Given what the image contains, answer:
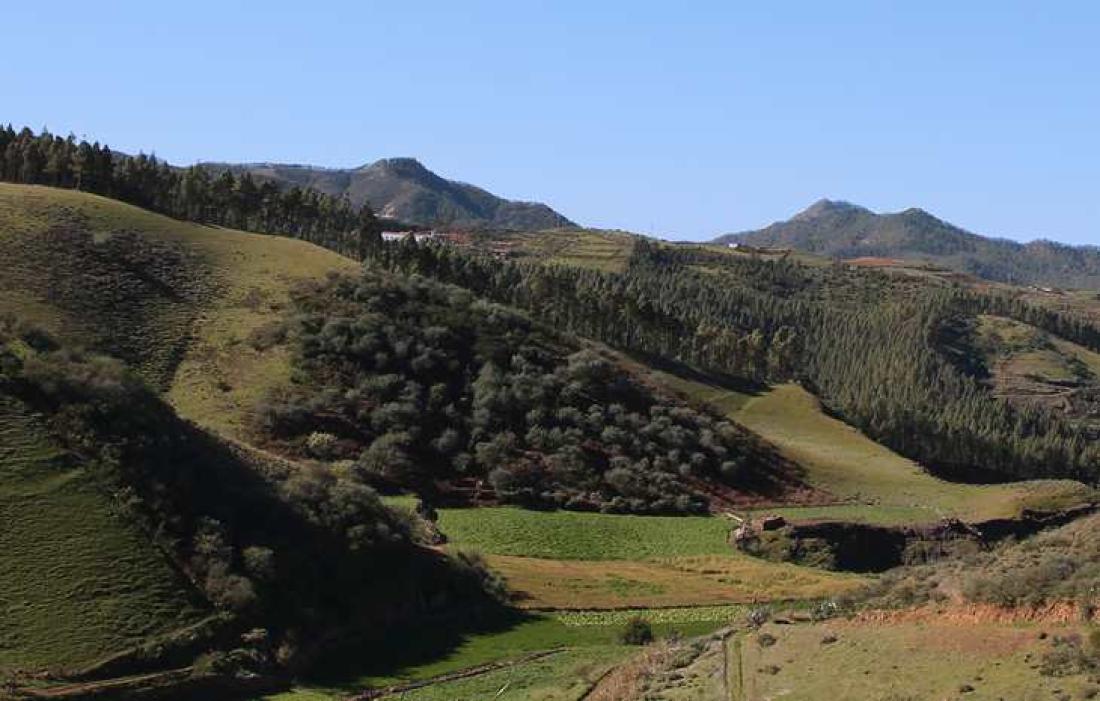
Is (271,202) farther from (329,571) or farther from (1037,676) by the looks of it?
(1037,676)

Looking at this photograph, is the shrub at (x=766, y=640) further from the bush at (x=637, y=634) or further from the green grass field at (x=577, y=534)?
the green grass field at (x=577, y=534)

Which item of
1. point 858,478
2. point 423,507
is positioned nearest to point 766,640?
point 423,507

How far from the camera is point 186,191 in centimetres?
13562

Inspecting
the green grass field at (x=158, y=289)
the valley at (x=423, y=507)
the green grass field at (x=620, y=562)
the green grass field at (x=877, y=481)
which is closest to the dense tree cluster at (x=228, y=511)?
the valley at (x=423, y=507)

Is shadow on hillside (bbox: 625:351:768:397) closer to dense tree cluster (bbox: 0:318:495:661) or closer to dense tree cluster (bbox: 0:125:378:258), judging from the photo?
dense tree cluster (bbox: 0:125:378:258)

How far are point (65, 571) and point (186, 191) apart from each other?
99188 mm

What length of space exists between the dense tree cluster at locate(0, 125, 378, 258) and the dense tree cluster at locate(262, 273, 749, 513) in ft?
116

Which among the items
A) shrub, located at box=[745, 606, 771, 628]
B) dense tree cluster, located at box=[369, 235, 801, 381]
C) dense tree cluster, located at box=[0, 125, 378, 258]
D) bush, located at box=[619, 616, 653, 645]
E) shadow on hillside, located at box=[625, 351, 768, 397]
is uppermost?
dense tree cluster, located at box=[0, 125, 378, 258]

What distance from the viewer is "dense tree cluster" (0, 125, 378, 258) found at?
12300 centimetres

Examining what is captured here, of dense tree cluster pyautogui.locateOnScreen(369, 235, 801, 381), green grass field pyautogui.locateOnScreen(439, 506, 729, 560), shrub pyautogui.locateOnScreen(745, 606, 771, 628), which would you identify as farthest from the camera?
dense tree cluster pyautogui.locateOnScreen(369, 235, 801, 381)

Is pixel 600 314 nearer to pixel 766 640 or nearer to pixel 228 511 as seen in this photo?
pixel 228 511

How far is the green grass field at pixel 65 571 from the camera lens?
4019cm

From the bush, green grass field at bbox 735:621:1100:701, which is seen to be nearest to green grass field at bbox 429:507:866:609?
the bush

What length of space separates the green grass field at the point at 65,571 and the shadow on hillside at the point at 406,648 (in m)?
6.17
